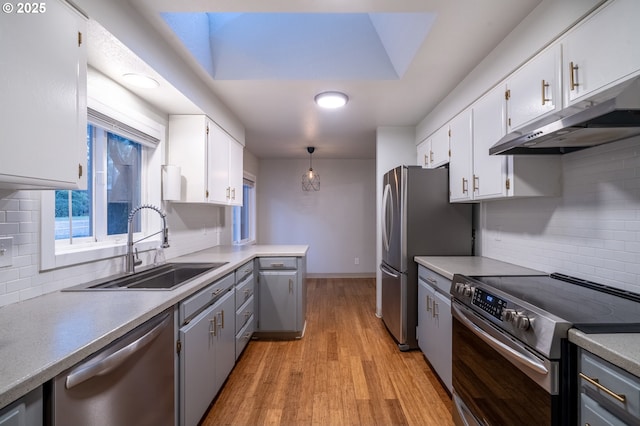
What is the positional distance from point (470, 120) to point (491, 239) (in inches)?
38.6

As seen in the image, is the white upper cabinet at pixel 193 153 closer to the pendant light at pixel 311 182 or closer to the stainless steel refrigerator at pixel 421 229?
the stainless steel refrigerator at pixel 421 229

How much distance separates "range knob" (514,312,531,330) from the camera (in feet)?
3.47

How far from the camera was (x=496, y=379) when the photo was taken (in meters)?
1.26

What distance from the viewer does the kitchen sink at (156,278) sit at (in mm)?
1503

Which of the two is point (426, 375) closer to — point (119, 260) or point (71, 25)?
point (119, 260)

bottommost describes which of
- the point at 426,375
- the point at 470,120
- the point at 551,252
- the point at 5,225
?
the point at 426,375

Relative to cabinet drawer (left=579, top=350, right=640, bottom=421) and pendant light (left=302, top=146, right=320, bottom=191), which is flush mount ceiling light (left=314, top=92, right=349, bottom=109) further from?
pendant light (left=302, top=146, right=320, bottom=191)

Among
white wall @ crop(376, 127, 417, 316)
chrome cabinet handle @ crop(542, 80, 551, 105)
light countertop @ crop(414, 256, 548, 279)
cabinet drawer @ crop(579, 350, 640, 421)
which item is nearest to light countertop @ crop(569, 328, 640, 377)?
cabinet drawer @ crop(579, 350, 640, 421)

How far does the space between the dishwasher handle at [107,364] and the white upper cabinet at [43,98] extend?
0.64m

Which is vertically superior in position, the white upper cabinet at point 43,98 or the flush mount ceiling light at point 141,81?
the flush mount ceiling light at point 141,81

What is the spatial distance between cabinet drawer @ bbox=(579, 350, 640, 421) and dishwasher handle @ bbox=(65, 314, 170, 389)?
1.51 m

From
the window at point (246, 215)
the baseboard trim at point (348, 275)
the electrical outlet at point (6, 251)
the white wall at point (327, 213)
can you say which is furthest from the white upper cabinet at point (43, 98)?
the baseboard trim at point (348, 275)

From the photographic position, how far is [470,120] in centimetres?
214

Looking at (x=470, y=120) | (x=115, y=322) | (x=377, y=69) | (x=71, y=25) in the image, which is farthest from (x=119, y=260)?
(x=470, y=120)
